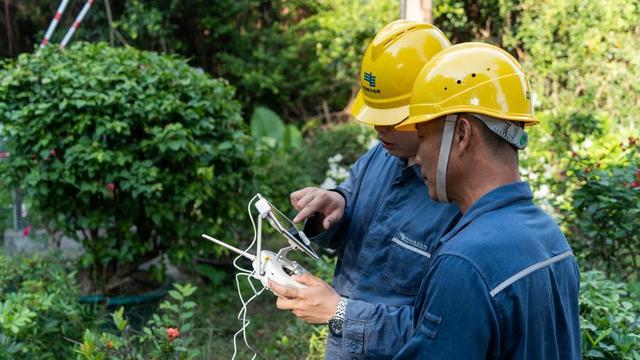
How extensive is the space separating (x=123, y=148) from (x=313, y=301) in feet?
10.6

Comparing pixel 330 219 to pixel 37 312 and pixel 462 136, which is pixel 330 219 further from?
pixel 37 312

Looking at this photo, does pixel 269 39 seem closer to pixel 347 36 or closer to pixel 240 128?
pixel 347 36

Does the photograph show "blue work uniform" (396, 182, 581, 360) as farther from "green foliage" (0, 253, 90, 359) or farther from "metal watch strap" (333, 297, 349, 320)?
"green foliage" (0, 253, 90, 359)

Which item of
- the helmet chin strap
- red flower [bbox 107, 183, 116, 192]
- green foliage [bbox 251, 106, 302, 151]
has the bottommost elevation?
green foliage [bbox 251, 106, 302, 151]

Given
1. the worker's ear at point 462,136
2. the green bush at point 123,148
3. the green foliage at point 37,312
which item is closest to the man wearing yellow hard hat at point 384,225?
the worker's ear at point 462,136

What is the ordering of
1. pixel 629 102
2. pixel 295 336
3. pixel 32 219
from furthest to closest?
pixel 629 102 < pixel 32 219 < pixel 295 336

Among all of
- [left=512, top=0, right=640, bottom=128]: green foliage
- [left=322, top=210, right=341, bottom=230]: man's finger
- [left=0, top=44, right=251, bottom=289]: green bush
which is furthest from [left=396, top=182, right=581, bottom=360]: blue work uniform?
[left=512, top=0, right=640, bottom=128]: green foliage

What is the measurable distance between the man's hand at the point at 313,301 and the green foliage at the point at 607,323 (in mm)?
1398

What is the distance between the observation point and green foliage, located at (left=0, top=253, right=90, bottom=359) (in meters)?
3.45

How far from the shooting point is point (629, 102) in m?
7.54

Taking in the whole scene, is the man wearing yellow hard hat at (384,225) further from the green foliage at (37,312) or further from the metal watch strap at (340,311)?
the green foliage at (37,312)

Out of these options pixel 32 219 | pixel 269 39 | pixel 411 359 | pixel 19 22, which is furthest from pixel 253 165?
pixel 19 22

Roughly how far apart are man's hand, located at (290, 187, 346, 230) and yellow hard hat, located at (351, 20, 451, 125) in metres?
0.36

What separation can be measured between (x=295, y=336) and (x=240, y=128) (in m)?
1.73
